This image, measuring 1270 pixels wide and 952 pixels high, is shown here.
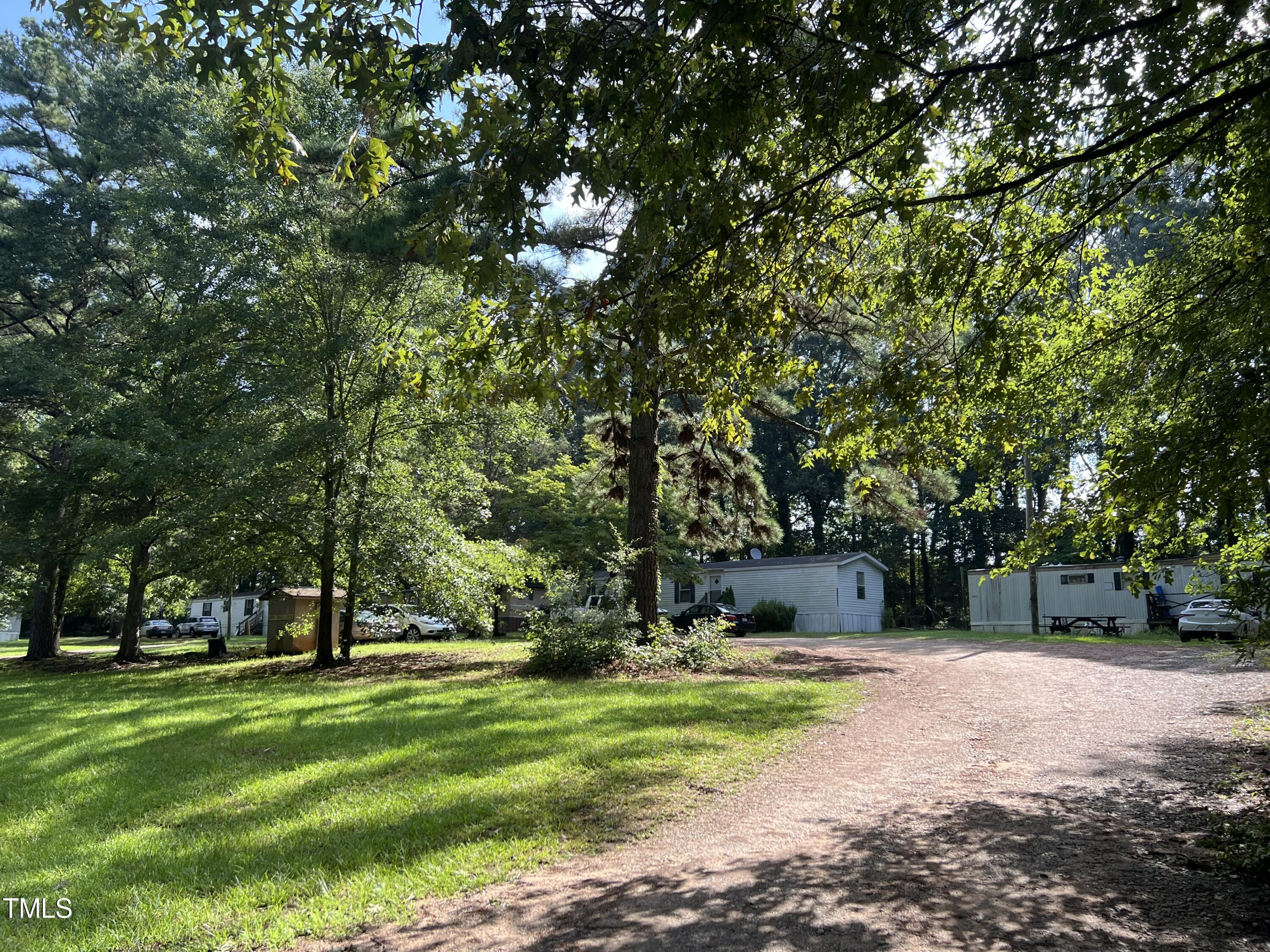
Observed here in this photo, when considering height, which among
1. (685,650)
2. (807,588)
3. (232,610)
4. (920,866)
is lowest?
(232,610)

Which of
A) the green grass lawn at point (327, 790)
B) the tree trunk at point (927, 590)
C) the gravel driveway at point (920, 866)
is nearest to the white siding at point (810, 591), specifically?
the tree trunk at point (927, 590)

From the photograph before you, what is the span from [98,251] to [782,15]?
899 inches

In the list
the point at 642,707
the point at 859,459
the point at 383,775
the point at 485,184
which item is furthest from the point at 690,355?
the point at 642,707

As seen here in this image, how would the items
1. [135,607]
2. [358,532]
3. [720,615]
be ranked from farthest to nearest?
[720,615] < [135,607] < [358,532]

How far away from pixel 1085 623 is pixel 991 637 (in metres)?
5.68

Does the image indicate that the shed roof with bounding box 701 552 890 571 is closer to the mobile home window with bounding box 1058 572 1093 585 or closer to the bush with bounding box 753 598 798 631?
the bush with bounding box 753 598 798 631

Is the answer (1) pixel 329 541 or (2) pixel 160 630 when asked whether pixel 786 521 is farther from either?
(1) pixel 329 541

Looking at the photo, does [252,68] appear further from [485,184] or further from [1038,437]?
[1038,437]

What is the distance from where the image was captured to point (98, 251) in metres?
21.3

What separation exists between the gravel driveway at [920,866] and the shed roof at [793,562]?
26.1 meters

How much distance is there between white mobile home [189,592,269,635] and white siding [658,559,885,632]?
70.1 feet

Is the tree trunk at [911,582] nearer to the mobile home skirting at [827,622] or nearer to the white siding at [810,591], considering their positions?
the white siding at [810,591]

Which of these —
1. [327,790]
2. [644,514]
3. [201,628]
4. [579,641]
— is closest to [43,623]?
[579,641]

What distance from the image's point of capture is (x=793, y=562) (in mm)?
35281
